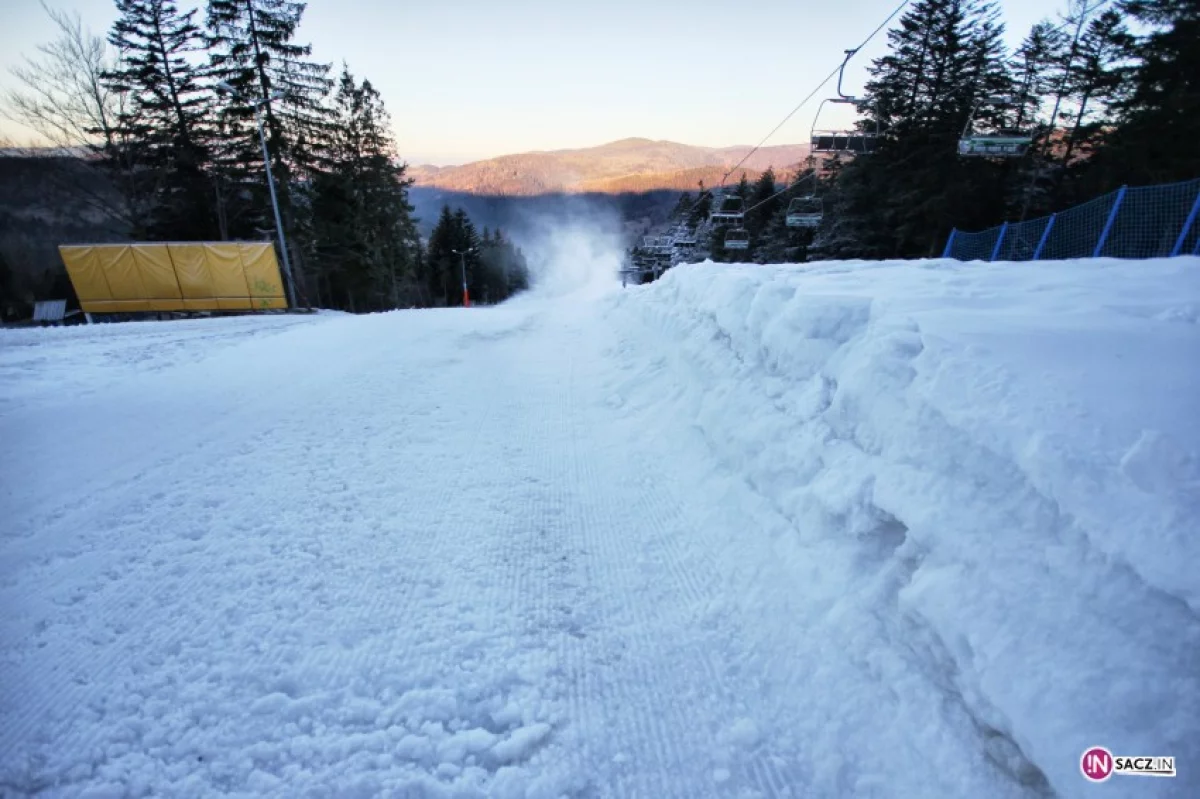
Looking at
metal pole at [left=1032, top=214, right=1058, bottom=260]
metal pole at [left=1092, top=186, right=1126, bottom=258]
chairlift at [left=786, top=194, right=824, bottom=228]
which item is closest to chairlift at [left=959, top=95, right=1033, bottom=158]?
metal pole at [left=1032, top=214, right=1058, bottom=260]

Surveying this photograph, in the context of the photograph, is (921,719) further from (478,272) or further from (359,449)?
(478,272)

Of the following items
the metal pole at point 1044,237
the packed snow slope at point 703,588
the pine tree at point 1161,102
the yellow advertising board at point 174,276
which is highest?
the pine tree at point 1161,102

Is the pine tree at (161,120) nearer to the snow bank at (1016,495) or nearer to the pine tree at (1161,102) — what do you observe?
the snow bank at (1016,495)

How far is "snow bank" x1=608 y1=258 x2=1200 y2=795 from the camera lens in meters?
1.42

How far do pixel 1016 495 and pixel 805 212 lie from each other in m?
22.9

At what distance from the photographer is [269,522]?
3244mm

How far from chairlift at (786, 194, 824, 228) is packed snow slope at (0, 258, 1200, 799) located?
17705mm

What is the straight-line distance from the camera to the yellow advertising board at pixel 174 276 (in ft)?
54.0

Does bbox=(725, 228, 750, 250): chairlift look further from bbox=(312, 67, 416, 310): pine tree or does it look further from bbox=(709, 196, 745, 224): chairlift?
bbox=(312, 67, 416, 310): pine tree

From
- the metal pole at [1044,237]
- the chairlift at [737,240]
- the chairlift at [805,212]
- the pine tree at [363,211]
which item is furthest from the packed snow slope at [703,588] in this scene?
the pine tree at [363,211]

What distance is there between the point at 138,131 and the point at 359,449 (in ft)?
94.3

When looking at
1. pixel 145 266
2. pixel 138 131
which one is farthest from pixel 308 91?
pixel 145 266

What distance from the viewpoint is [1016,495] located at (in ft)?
6.26

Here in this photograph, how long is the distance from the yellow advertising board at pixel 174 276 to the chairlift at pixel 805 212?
20530 millimetres
